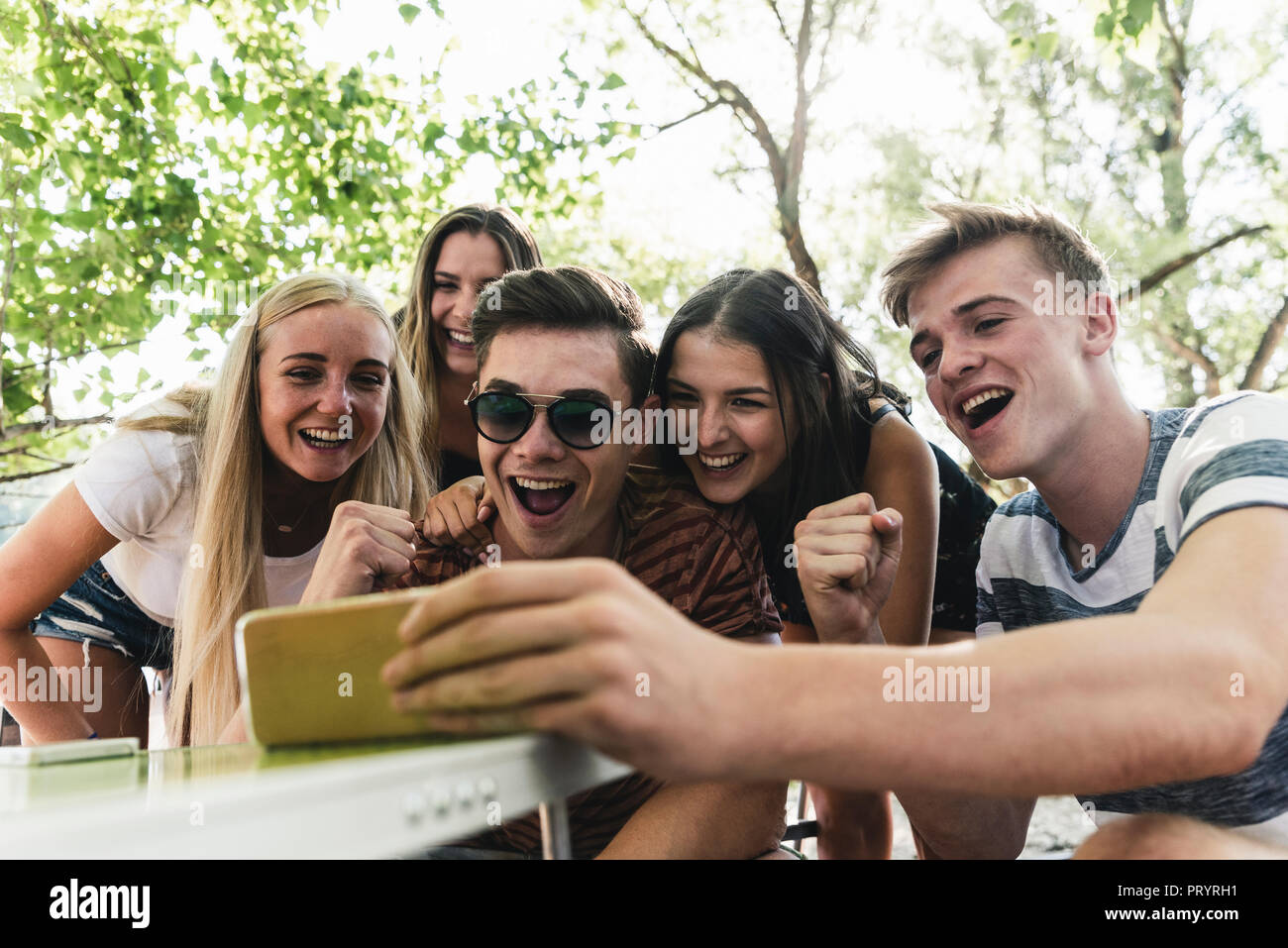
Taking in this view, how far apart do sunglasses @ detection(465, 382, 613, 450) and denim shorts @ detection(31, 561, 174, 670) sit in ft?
4.71

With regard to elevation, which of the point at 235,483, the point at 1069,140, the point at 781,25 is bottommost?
the point at 235,483

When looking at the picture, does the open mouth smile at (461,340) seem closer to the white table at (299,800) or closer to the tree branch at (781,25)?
the white table at (299,800)

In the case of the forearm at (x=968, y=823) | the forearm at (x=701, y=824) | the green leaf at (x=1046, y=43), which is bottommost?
the forearm at (x=968, y=823)

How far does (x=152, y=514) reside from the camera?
2.76 metres

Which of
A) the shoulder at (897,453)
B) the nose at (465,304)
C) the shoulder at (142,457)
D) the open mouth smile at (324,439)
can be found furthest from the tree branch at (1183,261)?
the shoulder at (142,457)

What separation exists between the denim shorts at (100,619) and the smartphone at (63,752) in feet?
6.51

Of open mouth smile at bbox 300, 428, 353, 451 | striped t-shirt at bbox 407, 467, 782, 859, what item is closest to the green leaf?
striped t-shirt at bbox 407, 467, 782, 859

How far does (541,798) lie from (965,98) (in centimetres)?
1213

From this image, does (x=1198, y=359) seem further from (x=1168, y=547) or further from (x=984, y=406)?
(x=1168, y=547)

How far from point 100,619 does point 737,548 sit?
6.40 feet

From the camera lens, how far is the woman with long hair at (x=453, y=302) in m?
3.53

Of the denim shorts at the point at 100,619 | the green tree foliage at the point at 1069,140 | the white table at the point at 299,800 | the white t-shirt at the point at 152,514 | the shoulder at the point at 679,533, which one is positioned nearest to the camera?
the white table at the point at 299,800

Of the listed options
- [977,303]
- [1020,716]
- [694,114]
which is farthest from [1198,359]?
[1020,716]

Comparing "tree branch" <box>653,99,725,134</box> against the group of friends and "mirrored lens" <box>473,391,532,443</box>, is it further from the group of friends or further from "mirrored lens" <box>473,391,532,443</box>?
"mirrored lens" <box>473,391,532,443</box>
